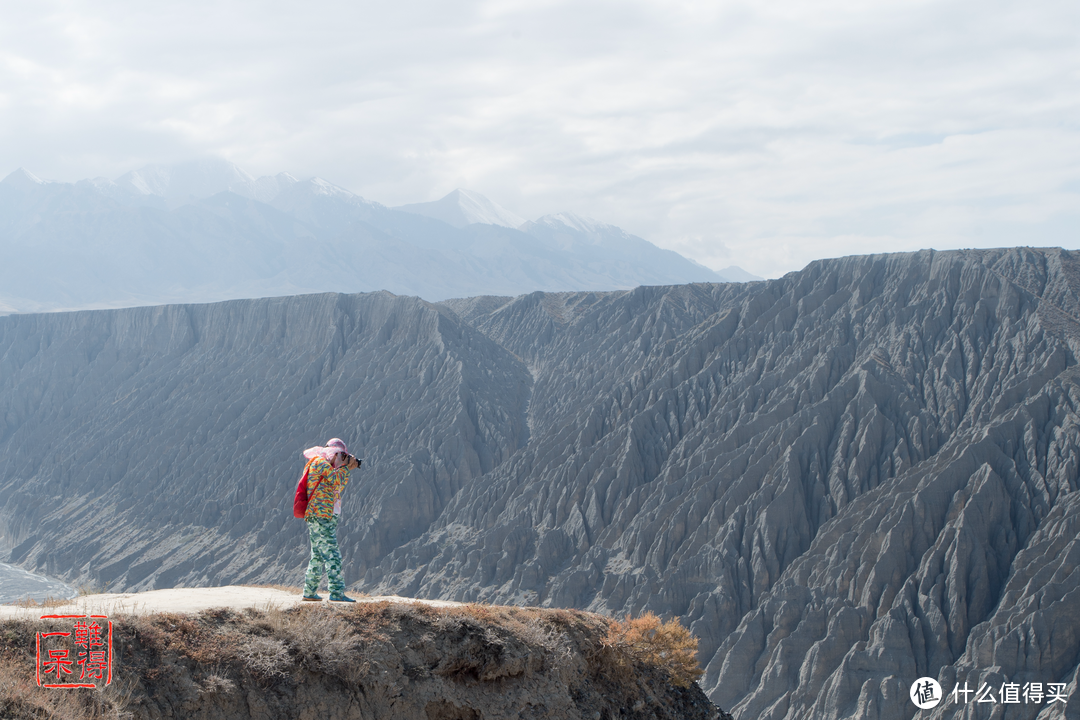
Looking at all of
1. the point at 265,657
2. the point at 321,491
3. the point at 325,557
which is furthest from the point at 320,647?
the point at 321,491

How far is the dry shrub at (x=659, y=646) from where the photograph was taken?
47.2ft

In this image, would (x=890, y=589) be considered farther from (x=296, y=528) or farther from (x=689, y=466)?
(x=296, y=528)

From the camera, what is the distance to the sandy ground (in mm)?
10719

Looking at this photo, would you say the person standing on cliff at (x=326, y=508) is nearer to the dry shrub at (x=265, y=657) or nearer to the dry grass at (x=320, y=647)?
the dry grass at (x=320, y=647)

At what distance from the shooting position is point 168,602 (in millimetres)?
11805

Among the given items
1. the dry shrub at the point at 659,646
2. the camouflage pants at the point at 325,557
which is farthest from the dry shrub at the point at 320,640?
the dry shrub at the point at 659,646

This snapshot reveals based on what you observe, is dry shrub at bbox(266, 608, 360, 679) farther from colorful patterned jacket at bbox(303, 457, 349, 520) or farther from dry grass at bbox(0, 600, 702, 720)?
colorful patterned jacket at bbox(303, 457, 349, 520)

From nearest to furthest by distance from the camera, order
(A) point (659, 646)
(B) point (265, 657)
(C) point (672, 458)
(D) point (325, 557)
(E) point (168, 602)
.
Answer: (B) point (265, 657)
(E) point (168, 602)
(D) point (325, 557)
(A) point (659, 646)
(C) point (672, 458)

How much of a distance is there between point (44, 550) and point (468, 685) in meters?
77.0

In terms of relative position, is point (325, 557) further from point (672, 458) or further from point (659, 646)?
point (672, 458)

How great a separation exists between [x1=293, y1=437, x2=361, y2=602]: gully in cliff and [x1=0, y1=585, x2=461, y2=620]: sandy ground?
1.13ft

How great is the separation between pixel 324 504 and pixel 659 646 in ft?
19.6

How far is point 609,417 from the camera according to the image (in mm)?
66750

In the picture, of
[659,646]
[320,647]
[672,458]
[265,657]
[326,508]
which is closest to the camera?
[265,657]
